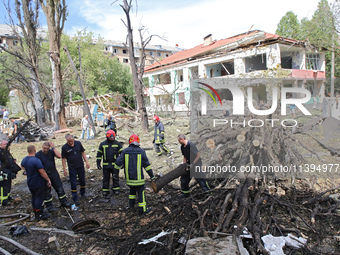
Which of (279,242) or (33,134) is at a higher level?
(33,134)

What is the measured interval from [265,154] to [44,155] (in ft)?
15.9

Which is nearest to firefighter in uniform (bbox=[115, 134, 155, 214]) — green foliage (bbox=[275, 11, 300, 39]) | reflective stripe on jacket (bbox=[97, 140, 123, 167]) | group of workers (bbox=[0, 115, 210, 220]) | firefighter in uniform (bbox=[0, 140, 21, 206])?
group of workers (bbox=[0, 115, 210, 220])

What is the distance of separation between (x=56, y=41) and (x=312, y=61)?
21.8 meters

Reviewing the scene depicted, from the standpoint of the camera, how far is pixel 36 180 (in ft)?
15.0

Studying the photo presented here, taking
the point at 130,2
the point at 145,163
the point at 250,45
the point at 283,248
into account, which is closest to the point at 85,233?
the point at 145,163

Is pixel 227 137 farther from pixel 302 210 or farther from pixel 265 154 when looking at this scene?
pixel 302 210

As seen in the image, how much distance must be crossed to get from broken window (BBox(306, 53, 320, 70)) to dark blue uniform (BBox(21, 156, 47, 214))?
23.2 metres

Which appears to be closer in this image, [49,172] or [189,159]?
[49,172]

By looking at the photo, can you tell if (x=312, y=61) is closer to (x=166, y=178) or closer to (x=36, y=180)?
(x=166, y=178)

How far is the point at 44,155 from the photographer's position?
4.98 metres

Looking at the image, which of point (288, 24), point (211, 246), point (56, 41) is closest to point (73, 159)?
point (211, 246)

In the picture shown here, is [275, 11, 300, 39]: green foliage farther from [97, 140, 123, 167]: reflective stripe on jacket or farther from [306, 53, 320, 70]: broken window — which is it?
[97, 140, 123, 167]: reflective stripe on jacket

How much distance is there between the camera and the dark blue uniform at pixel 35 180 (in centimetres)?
454

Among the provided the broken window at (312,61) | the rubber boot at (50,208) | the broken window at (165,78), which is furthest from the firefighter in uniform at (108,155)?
the broken window at (165,78)
